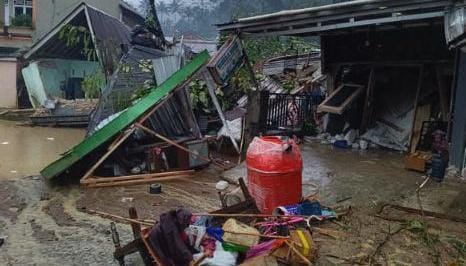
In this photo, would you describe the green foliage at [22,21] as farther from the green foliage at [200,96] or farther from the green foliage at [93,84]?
the green foliage at [200,96]

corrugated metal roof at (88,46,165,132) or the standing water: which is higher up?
corrugated metal roof at (88,46,165,132)

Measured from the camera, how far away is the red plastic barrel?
5000 millimetres

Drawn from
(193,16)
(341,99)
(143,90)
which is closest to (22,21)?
(143,90)

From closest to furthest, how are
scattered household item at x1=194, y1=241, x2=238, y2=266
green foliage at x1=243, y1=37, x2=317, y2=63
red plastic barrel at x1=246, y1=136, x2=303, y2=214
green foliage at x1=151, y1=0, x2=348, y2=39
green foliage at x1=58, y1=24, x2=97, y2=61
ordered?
scattered household item at x1=194, y1=241, x2=238, y2=266 → red plastic barrel at x1=246, y1=136, x2=303, y2=214 → green foliage at x1=58, y1=24, x2=97, y2=61 → green foliage at x1=243, y1=37, x2=317, y2=63 → green foliage at x1=151, y1=0, x2=348, y2=39

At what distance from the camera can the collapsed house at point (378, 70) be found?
809 cm

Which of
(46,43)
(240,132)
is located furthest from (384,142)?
(46,43)

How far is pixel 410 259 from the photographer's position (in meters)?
4.20

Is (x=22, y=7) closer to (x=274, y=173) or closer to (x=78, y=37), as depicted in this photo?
(x=78, y=37)

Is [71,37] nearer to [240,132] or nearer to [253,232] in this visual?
[240,132]

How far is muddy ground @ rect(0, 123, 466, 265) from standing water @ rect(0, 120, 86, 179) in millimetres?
1036

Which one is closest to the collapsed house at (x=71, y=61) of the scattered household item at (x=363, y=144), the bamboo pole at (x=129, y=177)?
the bamboo pole at (x=129, y=177)

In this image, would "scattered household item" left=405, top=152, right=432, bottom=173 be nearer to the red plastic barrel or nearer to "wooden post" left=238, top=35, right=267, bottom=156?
"wooden post" left=238, top=35, right=267, bottom=156

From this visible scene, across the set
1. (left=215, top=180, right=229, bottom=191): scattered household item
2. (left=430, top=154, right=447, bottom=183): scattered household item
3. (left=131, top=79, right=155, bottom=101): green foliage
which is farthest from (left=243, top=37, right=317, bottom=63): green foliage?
(left=215, top=180, right=229, bottom=191): scattered household item

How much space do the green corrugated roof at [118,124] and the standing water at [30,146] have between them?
5.12 feet
